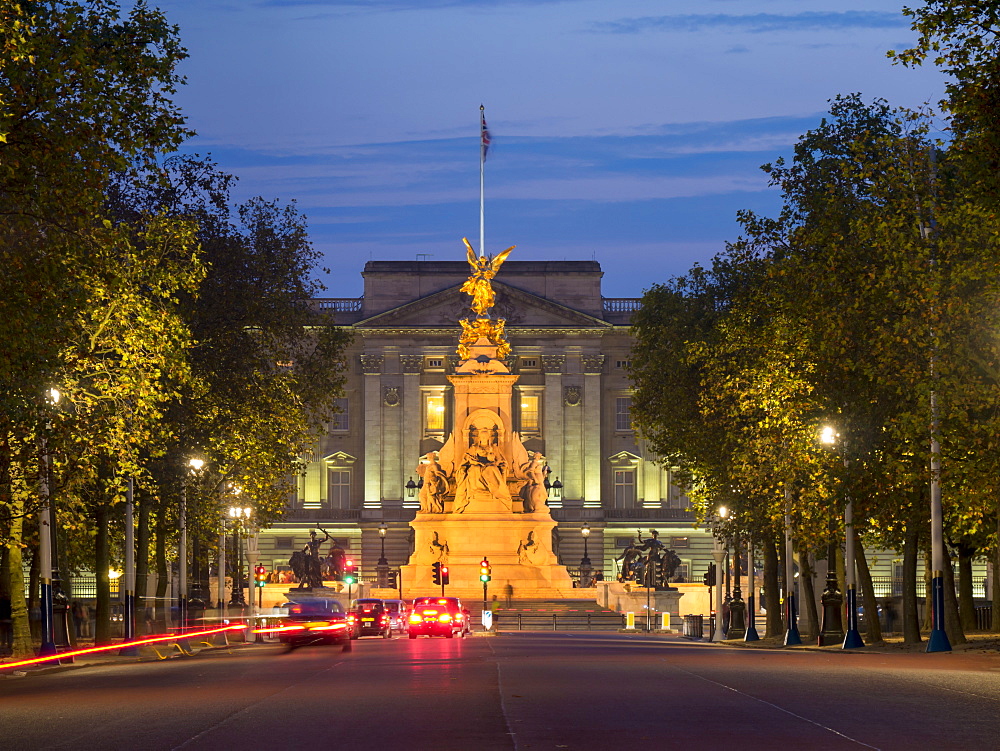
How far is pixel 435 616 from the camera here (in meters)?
66.4

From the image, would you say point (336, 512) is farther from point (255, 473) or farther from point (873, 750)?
point (873, 750)

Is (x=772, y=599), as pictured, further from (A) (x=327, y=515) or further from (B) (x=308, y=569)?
(A) (x=327, y=515)

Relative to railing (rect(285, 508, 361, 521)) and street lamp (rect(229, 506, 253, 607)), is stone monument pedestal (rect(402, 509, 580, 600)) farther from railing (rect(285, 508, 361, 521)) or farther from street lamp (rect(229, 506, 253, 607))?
railing (rect(285, 508, 361, 521))

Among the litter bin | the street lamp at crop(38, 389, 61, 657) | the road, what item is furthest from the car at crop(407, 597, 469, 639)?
the road

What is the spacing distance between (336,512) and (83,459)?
330 ft

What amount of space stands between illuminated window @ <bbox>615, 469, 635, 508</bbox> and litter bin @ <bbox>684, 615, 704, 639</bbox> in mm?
62584

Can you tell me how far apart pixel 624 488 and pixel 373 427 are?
65.4 feet

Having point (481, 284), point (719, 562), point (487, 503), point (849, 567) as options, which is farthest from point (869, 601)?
point (481, 284)

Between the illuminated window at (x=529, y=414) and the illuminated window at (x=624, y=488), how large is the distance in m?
7.45

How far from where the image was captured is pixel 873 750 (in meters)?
16.0

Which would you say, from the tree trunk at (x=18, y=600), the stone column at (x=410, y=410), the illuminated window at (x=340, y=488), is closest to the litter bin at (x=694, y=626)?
the tree trunk at (x=18, y=600)

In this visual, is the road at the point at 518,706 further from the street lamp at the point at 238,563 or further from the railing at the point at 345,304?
the railing at the point at 345,304

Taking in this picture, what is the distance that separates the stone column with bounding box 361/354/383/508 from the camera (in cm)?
13750

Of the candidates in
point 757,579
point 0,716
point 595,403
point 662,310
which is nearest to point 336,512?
point 595,403
